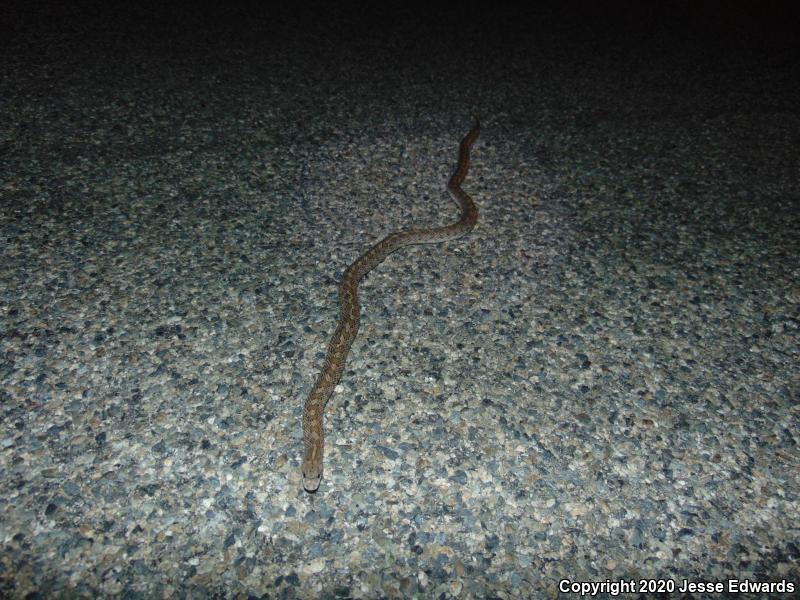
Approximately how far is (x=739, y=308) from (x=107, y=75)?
24.1 feet

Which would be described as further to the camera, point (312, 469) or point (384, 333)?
point (384, 333)

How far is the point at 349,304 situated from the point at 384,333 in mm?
352

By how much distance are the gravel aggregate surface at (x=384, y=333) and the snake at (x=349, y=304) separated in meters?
0.11

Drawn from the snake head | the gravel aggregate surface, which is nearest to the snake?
the snake head

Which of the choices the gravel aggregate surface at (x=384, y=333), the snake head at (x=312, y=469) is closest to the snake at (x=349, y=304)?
the snake head at (x=312, y=469)

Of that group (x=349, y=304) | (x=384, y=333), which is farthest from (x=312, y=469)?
(x=349, y=304)

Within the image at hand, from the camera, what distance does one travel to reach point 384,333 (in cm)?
413

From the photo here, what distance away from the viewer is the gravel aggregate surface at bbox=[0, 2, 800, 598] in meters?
2.91

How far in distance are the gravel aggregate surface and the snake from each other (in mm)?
106

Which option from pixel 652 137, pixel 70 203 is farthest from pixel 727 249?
pixel 70 203

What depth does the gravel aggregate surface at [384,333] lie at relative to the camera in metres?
2.91

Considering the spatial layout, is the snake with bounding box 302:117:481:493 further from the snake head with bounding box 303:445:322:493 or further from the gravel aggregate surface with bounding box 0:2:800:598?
the gravel aggregate surface with bounding box 0:2:800:598

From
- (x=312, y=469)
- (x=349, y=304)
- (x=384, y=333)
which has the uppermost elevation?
(x=349, y=304)

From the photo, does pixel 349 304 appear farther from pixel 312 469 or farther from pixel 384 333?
pixel 312 469
